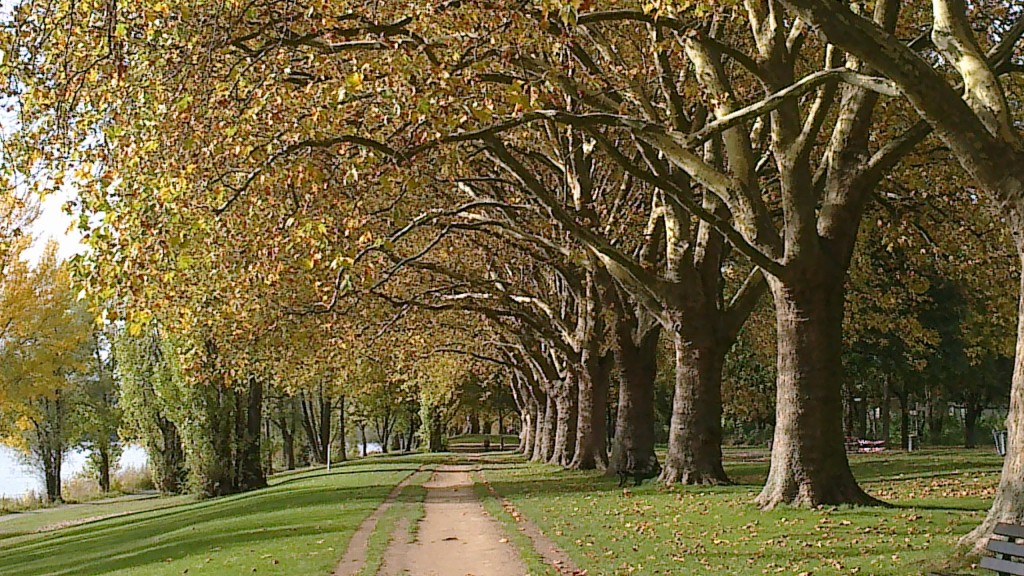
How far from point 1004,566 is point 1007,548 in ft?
0.55

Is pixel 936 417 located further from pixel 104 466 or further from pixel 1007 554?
pixel 1007 554

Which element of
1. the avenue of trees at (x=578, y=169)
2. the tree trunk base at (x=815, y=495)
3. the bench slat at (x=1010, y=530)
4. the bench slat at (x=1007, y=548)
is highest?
the avenue of trees at (x=578, y=169)

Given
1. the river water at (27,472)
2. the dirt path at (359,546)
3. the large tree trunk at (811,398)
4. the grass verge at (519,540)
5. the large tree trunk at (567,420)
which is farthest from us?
the river water at (27,472)

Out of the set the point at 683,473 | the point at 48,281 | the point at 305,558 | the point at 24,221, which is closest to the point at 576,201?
the point at 683,473

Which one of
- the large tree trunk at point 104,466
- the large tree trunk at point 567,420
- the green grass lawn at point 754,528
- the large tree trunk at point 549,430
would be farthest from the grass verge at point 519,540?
the large tree trunk at point 104,466

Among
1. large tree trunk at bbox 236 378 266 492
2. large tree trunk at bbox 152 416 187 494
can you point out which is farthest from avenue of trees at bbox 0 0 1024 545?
large tree trunk at bbox 152 416 187 494

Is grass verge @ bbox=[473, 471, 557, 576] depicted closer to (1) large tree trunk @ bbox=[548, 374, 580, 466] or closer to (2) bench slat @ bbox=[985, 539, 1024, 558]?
(2) bench slat @ bbox=[985, 539, 1024, 558]

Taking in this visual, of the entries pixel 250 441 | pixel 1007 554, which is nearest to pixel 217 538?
pixel 1007 554

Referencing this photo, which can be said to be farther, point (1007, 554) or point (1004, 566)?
point (1007, 554)

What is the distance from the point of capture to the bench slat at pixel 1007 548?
24.4 feet

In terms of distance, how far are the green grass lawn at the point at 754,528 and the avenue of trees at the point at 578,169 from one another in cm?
91

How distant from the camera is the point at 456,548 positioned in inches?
578

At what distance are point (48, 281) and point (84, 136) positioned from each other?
86.2 feet

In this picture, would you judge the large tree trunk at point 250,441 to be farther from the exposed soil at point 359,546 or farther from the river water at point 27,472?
the river water at point 27,472
